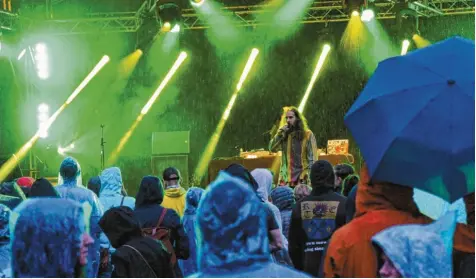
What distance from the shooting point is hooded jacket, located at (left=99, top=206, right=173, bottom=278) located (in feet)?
14.2

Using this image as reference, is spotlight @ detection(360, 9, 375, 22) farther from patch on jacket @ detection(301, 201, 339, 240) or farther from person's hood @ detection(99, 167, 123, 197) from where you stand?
patch on jacket @ detection(301, 201, 339, 240)

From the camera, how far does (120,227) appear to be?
176 inches

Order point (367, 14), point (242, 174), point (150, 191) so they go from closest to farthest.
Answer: point (242, 174) → point (150, 191) → point (367, 14)

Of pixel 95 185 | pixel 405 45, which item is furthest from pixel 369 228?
pixel 405 45

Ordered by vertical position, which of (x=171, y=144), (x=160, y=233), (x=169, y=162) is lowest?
(x=160, y=233)

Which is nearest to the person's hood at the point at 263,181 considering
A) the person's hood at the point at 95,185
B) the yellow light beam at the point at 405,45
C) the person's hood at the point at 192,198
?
the person's hood at the point at 192,198

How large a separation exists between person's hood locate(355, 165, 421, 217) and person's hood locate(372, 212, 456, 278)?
2.21 ft

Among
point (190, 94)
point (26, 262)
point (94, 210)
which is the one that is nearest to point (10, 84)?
point (190, 94)

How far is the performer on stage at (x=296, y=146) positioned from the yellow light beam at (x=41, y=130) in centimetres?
875

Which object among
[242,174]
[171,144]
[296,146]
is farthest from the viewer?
[171,144]

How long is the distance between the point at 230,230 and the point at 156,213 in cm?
318

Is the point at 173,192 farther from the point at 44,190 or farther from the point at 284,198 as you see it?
the point at 44,190

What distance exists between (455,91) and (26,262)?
184 cm

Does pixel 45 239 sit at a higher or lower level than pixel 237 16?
lower
